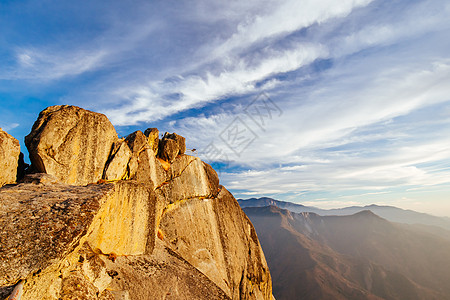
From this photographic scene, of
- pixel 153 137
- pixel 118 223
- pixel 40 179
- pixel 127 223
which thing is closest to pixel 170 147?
pixel 153 137

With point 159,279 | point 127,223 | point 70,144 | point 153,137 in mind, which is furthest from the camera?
point 153,137

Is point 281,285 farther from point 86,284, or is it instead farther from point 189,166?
point 86,284

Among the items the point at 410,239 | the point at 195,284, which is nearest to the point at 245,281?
the point at 195,284

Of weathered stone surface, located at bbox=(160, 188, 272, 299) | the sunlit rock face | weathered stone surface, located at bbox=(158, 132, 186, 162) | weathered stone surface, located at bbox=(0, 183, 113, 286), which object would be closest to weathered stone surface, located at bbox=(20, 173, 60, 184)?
the sunlit rock face

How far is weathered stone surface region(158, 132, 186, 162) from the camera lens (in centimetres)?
2239

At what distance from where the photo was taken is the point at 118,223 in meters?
13.5

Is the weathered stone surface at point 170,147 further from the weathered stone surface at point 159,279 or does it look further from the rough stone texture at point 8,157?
the rough stone texture at point 8,157

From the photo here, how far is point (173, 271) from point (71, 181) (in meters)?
8.44

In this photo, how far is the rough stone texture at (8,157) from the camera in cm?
1238

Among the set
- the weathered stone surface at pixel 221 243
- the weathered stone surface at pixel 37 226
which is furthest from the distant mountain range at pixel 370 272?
the weathered stone surface at pixel 37 226

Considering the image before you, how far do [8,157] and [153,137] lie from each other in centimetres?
1044

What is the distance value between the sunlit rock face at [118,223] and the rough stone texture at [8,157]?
76 centimetres

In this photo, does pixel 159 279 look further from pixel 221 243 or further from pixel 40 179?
pixel 221 243

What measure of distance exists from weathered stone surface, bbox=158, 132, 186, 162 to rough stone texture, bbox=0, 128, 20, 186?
1073cm
